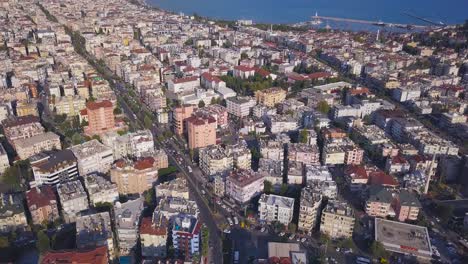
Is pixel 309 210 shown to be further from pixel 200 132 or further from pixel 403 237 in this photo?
pixel 200 132

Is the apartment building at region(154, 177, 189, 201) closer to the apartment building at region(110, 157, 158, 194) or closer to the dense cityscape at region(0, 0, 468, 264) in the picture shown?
the dense cityscape at region(0, 0, 468, 264)

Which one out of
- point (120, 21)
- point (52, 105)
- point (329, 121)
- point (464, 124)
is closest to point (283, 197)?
point (329, 121)

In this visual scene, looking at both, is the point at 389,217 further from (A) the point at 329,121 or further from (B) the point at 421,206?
(A) the point at 329,121

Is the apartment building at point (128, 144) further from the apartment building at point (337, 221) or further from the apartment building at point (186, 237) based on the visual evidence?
the apartment building at point (337, 221)

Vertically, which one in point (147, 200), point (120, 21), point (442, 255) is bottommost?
point (442, 255)

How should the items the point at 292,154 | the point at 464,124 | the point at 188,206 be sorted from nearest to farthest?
the point at 188,206 < the point at 292,154 < the point at 464,124

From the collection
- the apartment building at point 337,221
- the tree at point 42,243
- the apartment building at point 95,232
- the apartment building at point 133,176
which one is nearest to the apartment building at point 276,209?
the apartment building at point 337,221

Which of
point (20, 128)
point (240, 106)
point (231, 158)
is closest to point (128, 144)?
point (231, 158)
